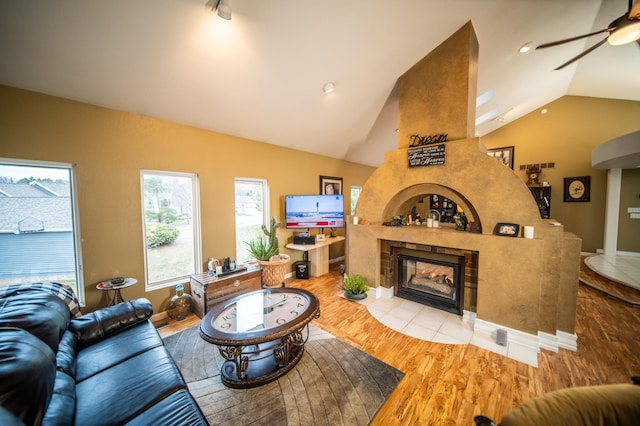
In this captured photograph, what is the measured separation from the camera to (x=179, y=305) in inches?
116

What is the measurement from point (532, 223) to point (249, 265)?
12.6 ft

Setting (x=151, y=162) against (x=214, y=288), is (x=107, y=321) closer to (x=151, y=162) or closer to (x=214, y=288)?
(x=214, y=288)

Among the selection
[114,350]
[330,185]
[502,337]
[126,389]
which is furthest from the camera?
[330,185]

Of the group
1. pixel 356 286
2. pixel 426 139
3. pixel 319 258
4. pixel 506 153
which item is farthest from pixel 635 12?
pixel 506 153

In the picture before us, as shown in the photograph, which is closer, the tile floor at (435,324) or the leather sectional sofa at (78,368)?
the leather sectional sofa at (78,368)

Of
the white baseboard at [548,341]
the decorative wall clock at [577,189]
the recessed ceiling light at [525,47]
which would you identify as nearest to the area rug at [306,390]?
the white baseboard at [548,341]

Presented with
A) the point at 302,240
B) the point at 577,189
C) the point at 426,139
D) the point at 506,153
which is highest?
the point at 506,153

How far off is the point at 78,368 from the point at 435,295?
151 inches

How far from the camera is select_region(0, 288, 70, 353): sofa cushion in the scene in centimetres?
142

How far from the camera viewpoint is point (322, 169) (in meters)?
5.19

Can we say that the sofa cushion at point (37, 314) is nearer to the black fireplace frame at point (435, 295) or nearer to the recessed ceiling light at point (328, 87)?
the recessed ceiling light at point (328, 87)

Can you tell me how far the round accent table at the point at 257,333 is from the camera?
5.88ft

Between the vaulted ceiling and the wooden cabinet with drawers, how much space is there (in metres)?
2.21

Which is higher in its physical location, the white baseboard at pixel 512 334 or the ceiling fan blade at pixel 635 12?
the ceiling fan blade at pixel 635 12
